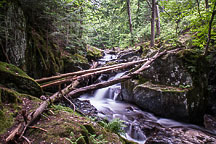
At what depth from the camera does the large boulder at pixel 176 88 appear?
582 cm

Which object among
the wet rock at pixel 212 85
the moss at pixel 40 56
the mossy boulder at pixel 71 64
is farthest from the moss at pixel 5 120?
the wet rock at pixel 212 85

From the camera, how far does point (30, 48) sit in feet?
23.3

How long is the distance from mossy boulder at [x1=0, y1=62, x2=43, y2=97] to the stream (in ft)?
10.1

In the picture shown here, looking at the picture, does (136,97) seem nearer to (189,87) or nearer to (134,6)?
(189,87)

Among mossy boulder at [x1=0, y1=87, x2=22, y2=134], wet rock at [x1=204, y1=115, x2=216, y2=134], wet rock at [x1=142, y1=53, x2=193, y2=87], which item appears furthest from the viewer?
wet rock at [x1=142, y1=53, x2=193, y2=87]

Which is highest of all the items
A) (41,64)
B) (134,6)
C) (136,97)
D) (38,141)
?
(134,6)

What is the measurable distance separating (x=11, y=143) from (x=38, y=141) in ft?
1.39

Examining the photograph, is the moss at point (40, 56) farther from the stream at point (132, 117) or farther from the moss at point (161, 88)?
the moss at point (161, 88)

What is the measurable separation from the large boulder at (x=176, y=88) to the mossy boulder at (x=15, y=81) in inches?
197

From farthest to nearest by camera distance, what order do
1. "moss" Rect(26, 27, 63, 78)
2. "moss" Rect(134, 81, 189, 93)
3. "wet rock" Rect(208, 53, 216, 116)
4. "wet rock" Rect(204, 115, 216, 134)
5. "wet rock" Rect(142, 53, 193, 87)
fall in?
"moss" Rect(26, 27, 63, 78) → "wet rock" Rect(208, 53, 216, 116) → "wet rock" Rect(142, 53, 193, 87) → "moss" Rect(134, 81, 189, 93) → "wet rock" Rect(204, 115, 216, 134)

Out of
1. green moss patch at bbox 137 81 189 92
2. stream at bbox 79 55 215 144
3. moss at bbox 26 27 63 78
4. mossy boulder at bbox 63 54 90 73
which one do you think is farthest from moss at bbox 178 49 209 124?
moss at bbox 26 27 63 78

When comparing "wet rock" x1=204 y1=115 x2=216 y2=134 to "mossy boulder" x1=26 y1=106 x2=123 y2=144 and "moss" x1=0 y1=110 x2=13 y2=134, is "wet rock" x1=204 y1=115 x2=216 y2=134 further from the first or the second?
"moss" x1=0 y1=110 x2=13 y2=134

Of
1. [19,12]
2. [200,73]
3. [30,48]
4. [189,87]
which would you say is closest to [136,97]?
[189,87]

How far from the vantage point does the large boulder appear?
19.1 ft
